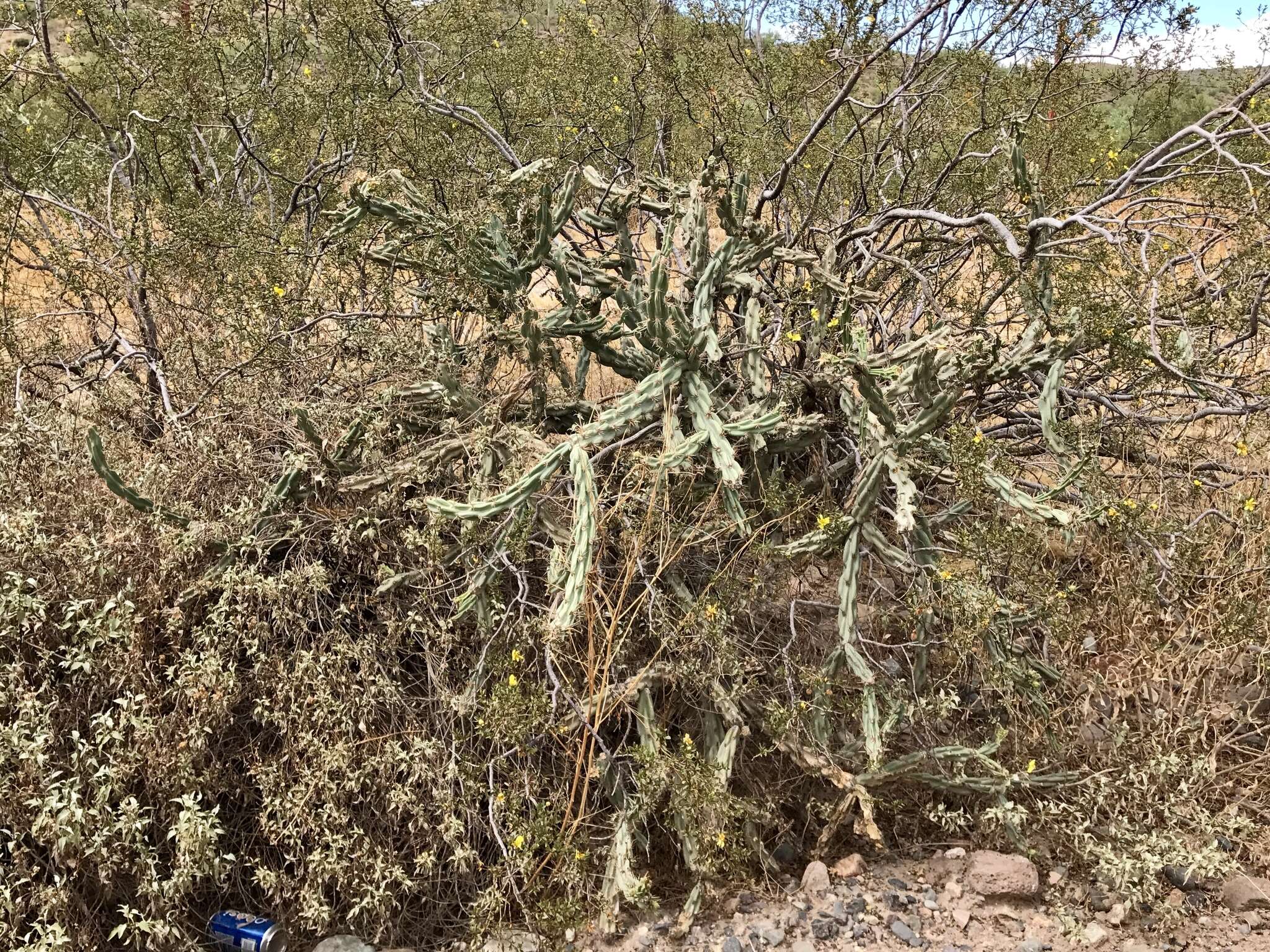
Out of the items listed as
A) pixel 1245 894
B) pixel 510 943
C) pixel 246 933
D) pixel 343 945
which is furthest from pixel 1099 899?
pixel 246 933

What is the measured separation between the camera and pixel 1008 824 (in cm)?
317

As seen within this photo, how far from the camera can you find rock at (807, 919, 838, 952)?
292cm

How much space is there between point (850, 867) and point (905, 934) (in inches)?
12.1

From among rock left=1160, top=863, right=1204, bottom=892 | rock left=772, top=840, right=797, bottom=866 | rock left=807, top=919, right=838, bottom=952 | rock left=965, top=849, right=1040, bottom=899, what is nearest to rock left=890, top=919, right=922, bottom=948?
rock left=807, top=919, right=838, bottom=952

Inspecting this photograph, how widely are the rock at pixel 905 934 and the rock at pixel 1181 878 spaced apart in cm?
88

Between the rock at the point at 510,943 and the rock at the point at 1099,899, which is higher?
the rock at the point at 510,943

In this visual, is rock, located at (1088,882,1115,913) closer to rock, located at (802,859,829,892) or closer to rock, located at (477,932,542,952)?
rock, located at (802,859,829,892)

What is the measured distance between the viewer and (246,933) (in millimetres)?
2994

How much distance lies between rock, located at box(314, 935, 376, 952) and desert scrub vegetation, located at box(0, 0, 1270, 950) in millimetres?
55

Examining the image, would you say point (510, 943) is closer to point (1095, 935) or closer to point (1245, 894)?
point (1095, 935)

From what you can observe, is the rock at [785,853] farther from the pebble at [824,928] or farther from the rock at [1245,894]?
the rock at [1245,894]

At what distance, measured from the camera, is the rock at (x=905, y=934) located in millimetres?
2875

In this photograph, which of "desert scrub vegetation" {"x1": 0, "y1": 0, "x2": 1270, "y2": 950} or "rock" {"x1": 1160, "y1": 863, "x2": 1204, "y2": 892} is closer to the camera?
"desert scrub vegetation" {"x1": 0, "y1": 0, "x2": 1270, "y2": 950}

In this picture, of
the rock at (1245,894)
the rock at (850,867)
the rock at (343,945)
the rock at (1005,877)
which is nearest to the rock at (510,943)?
the rock at (343,945)
